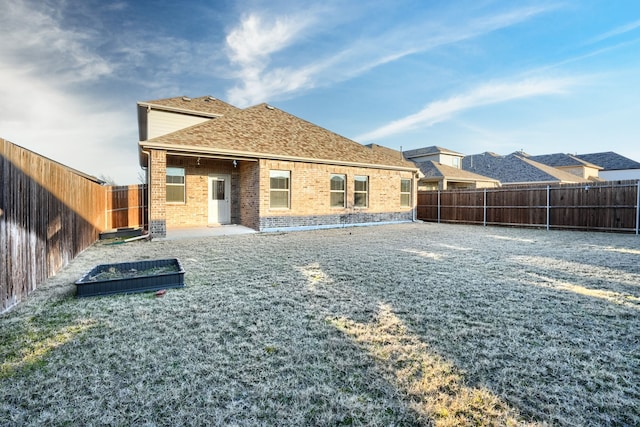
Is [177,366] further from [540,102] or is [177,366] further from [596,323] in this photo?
[540,102]

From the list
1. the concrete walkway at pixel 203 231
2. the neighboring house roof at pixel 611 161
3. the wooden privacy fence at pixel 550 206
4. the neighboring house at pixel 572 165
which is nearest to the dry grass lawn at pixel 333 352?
the concrete walkway at pixel 203 231

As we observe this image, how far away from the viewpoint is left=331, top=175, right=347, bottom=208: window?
14672mm

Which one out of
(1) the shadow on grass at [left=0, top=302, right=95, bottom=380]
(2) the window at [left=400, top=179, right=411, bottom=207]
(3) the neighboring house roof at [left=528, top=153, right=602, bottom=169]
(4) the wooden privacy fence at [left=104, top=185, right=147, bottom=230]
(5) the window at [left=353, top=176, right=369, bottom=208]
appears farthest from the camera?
(3) the neighboring house roof at [left=528, top=153, right=602, bottom=169]

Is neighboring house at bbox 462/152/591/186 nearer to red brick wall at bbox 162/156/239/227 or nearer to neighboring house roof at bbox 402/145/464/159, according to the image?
neighboring house roof at bbox 402/145/464/159

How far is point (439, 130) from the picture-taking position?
92.1 feet

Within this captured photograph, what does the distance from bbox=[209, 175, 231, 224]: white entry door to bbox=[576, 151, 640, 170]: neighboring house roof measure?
46380 mm

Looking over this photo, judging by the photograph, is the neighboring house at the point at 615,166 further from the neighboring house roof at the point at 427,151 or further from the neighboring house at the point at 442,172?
the neighboring house roof at the point at 427,151

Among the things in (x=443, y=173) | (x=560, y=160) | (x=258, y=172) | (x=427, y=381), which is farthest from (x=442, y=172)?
(x=427, y=381)

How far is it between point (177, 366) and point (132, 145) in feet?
72.2

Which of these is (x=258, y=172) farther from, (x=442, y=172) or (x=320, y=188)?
(x=442, y=172)

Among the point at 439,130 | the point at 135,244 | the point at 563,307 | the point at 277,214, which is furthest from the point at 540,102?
the point at 135,244

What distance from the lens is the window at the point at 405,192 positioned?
57.0 feet

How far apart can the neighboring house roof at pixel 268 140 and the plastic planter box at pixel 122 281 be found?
19.1 ft

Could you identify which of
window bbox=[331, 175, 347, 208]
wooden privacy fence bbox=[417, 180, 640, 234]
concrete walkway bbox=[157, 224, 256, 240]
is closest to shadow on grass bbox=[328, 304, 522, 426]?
concrete walkway bbox=[157, 224, 256, 240]
